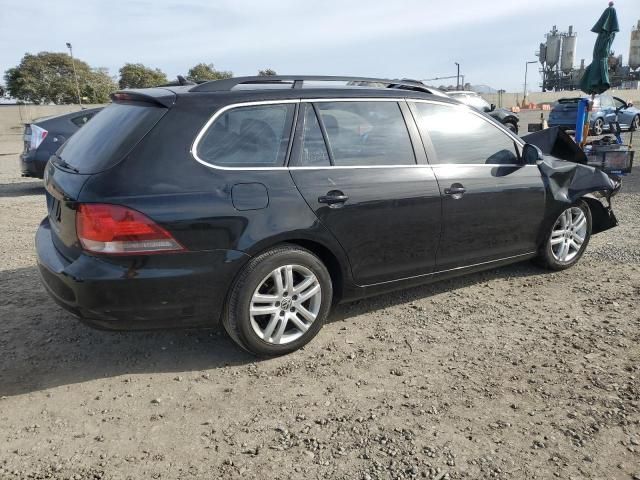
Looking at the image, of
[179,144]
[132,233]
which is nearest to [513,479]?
[132,233]

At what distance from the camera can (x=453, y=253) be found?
3938 millimetres

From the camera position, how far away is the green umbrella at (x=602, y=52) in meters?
10.5

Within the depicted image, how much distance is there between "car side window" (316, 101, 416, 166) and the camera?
11.2 ft

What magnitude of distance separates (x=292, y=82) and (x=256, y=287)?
1.46 m

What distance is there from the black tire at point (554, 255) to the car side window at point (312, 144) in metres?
2.42

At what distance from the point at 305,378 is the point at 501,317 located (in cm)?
169

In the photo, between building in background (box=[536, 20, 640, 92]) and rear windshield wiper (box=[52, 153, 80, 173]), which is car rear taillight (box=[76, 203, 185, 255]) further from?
building in background (box=[536, 20, 640, 92])

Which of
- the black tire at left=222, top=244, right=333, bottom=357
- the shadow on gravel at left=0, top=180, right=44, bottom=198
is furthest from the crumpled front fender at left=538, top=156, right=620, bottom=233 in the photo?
the shadow on gravel at left=0, top=180, right=44, bottom=198

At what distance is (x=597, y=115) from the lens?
1980 centimetres

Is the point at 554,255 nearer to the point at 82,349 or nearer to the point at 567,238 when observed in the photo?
the point at 567,238

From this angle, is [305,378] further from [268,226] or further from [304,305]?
[268,226]

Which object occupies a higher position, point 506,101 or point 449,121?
point 506,101

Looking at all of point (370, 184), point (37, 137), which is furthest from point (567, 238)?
point (37, 137)

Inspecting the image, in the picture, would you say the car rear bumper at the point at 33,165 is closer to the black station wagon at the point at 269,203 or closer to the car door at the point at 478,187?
the black station wagon at the point at 269,203
